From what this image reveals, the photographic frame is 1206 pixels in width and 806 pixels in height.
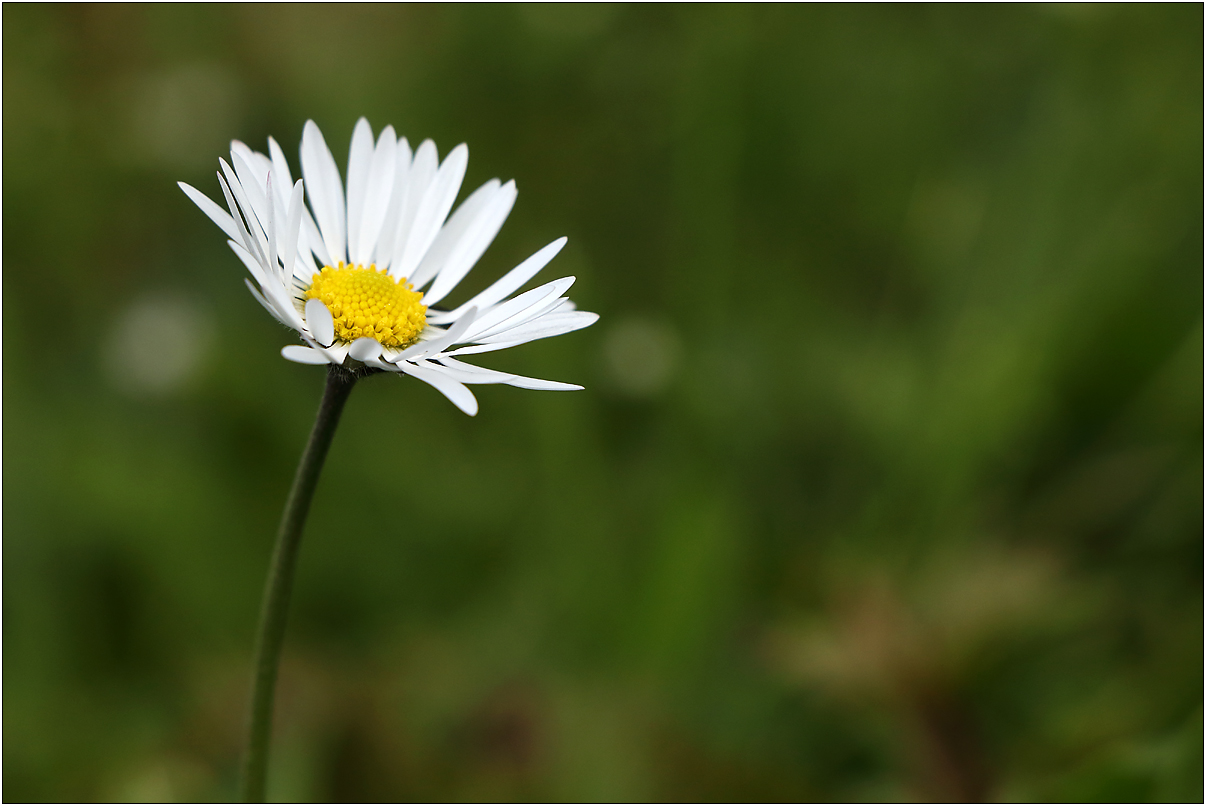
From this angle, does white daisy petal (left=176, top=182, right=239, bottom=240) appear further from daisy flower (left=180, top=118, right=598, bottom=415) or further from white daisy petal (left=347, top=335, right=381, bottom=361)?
white daisy petal (left=347, top=335, right=381, bottom=361)

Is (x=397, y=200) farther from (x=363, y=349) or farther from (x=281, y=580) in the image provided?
(x=281, y=580)

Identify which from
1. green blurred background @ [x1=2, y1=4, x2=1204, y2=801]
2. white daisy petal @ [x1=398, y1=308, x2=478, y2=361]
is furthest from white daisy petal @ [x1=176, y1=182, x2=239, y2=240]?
green blurred background @ [x1=2, y1=4, x2=1204, y2=801]

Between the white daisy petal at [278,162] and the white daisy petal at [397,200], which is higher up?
the white daisy petal at [397,200]

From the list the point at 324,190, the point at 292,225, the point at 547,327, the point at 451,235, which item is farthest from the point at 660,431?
the point at 292,225

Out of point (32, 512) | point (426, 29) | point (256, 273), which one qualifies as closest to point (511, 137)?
point (426, 29)

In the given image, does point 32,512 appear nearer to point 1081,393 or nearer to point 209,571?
point 209,571

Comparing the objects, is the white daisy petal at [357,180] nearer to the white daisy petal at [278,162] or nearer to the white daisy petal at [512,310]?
the white daisy petal at [278,162]

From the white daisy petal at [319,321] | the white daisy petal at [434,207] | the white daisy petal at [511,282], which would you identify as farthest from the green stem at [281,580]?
the white daisy petal at [434,207]
